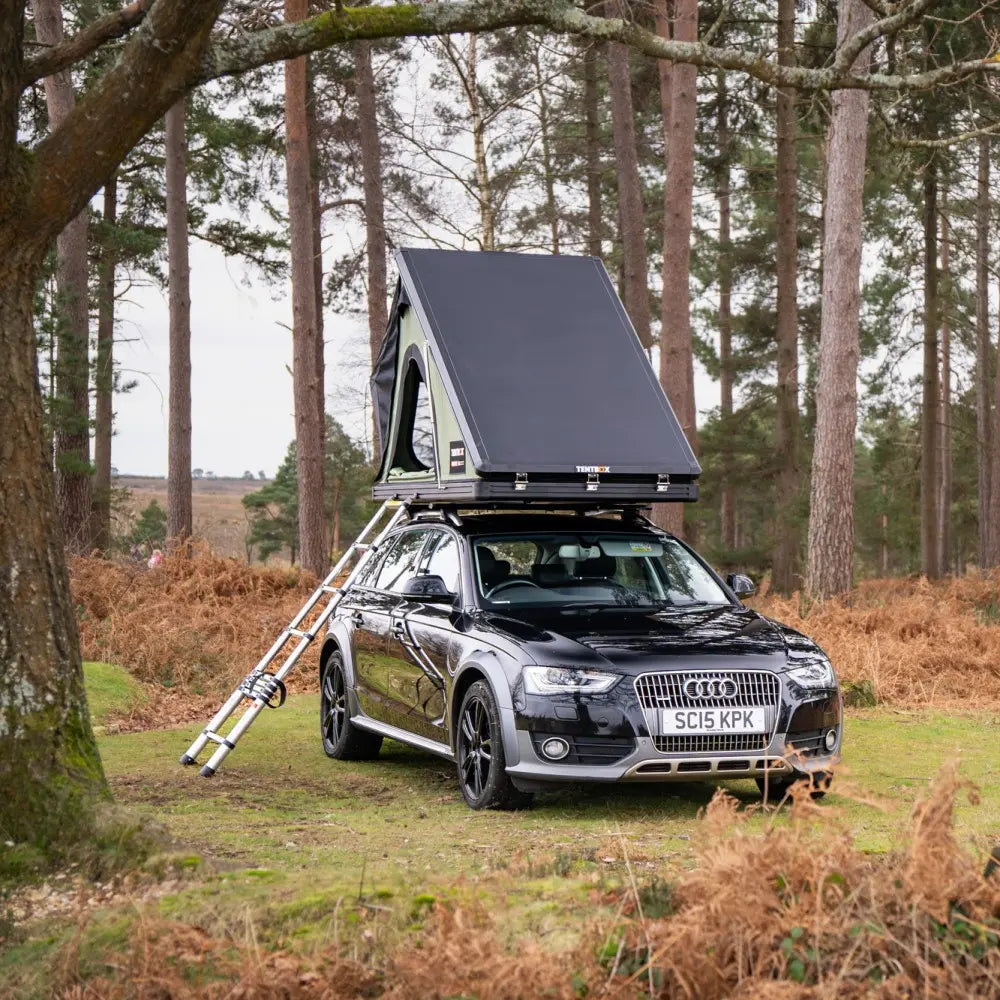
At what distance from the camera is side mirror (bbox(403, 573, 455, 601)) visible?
902 centimetres

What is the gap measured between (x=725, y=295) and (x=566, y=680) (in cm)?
3490

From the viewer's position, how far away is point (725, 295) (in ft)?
135

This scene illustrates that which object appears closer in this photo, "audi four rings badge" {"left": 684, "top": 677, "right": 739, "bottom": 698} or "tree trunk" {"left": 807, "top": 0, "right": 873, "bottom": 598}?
"audi four rings badge" {"left": 684, "top": 677, "right": 739, "bottom": 698}

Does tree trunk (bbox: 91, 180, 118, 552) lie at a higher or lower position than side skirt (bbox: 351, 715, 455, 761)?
higher

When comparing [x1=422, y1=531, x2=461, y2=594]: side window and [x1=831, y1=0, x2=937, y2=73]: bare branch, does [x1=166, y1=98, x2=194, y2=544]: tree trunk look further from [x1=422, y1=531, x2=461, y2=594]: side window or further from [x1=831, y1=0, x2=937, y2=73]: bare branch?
[x1=831, y1=0, x2=937, y2=73]: bare branch

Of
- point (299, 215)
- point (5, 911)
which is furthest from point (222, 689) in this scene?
point (299, 215)

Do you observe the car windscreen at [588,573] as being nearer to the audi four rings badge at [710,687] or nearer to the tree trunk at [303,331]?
the audi four rings badge at [710,687]

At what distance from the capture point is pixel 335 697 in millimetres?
11125

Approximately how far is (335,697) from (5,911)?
559 cm

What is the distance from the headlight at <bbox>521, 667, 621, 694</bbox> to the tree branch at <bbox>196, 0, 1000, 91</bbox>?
362 centimetres

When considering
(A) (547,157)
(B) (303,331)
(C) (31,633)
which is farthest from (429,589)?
(A) (547,157)

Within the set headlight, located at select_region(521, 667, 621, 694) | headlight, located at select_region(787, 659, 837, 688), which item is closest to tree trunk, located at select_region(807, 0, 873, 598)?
headlight, located at select_region(787, 659, 837, 688)

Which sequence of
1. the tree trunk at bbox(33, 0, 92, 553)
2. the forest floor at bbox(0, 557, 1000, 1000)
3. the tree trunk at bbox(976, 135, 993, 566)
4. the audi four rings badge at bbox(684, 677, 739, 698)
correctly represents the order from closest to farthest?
the forest floor at bbox(0, 557, 1000, 1000) < the audi four rings badge at bbox(684, 677, 739, 698) < the tree trunk at bbox(33, 0, 92, 553) < the tree trunk at bbox(976, 135, 993, 566)

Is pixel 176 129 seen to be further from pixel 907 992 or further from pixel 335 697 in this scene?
A: pixel 907 992
